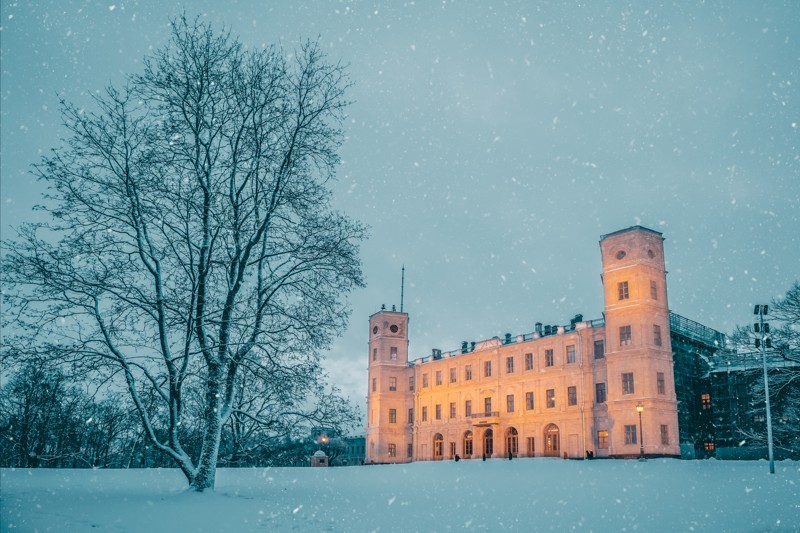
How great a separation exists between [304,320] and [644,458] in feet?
123

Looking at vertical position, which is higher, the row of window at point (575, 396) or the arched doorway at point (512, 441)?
the row of window at point (575, 396)

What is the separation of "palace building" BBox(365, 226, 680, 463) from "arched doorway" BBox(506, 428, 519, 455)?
4.9 inches

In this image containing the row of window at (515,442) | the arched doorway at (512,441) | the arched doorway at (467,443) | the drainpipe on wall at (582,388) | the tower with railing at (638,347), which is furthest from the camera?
the arched doorway at (467,443)

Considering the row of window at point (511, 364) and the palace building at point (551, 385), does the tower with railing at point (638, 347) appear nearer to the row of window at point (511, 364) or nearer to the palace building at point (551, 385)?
the palace building at point (551, 385)

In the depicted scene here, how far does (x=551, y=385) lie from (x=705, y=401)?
12.6 metres

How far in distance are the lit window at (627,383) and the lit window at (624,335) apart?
2419 millimetres

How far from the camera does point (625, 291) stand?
49781 millimetres

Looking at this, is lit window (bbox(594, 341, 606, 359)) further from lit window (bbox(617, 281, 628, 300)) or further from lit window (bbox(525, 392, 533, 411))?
lit window (bbox(525, 392, 533, 411))

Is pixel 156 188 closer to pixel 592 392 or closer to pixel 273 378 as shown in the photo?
pixel 273 378

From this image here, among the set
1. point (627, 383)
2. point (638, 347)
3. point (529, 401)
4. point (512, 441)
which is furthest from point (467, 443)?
point (638, 347)

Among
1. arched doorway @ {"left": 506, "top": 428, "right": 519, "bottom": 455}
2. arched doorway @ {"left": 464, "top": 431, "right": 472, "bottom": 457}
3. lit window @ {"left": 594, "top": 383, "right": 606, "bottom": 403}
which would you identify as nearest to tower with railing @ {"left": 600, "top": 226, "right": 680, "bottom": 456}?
lit window @ {"left": 594, "top": 383, "right": 606, "bottom": 403}

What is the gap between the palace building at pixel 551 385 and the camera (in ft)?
157

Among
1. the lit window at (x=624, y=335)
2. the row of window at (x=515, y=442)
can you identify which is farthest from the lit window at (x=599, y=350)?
the row of window at (x=515, y=442)

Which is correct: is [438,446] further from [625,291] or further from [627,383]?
[625,291]
